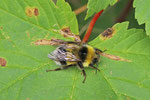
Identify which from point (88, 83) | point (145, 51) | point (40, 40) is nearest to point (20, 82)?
point (40, 40)

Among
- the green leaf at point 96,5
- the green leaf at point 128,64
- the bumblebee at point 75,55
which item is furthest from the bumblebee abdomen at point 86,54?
the green leaf at point 96,5

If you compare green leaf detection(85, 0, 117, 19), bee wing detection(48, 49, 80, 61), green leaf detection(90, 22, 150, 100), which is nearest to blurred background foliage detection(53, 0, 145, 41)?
green leaf detection(90, 22, 150, 100)

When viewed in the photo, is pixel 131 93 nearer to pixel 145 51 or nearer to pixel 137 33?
pixel 145 51

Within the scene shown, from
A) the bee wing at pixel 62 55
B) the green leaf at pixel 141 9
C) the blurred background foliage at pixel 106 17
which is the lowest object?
the bee wing at pixel 62 55

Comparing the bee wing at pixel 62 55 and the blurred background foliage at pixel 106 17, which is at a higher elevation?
the blurred background foliage at pixel 106 17

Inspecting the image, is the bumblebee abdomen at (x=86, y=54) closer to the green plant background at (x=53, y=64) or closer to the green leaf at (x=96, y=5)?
the green plant background at (x=53, y=64)

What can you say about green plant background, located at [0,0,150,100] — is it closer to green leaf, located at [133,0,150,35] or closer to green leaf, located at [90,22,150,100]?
green leaf, located at [90,22,150,100]

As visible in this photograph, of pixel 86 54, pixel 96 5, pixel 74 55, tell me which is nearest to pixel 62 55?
pixel 74 55
